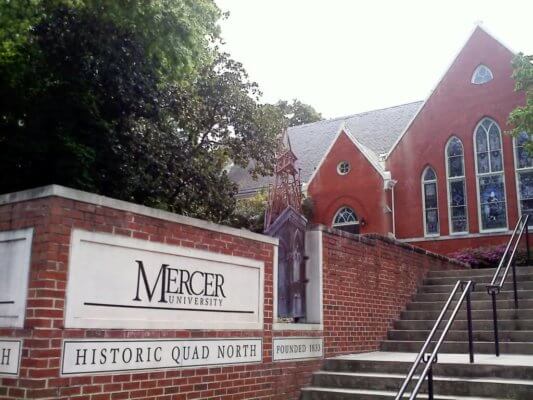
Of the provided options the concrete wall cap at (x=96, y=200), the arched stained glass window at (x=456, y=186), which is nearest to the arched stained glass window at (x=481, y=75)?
the arched stained glass window at (x=456, y=186)

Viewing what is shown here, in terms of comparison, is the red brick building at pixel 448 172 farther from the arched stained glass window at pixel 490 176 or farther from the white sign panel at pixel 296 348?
the white sign panel at pixel 296 348

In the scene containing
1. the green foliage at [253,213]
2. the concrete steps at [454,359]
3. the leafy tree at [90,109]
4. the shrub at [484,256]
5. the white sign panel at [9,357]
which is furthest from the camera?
the green foliage at [253,213]

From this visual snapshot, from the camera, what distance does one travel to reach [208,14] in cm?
1145

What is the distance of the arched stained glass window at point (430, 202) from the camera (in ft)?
68.6

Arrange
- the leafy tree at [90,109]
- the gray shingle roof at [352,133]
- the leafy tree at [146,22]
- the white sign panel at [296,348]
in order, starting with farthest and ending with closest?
the gray shingle roof at [352,133]
the leafy tree at [90,109]
the leafy tree at [146,22]
the white sign panel at [296,348]

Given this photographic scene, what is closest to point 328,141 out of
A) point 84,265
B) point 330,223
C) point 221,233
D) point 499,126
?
point 330,223

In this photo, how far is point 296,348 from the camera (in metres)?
7.74

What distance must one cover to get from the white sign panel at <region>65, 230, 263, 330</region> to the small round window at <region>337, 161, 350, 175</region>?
16164mm

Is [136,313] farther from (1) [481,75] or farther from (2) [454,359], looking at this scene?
(1) [481,75]

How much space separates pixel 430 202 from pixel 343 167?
371 cm

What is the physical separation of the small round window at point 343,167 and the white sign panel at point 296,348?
15193mm

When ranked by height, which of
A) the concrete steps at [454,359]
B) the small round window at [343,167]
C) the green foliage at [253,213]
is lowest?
the concrete steps at [454,359]

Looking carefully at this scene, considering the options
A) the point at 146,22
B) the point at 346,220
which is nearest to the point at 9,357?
the point at 146,22

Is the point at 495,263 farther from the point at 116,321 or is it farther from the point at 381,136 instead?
the point at 116,321
